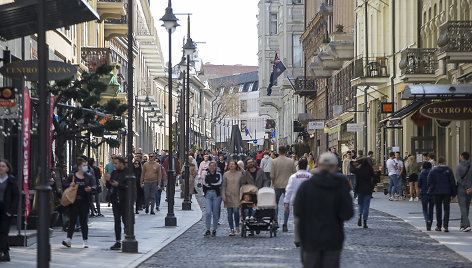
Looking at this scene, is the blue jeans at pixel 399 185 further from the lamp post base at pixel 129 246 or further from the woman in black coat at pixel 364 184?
the lamp post base at pixel 129 246

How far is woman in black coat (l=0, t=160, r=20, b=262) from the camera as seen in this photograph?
618 inches

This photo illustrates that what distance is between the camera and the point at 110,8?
135 ft

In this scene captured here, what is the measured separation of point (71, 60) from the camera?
36.4m

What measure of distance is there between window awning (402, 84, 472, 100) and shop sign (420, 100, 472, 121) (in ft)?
3.03

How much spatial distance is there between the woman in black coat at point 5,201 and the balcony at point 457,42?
1561 centimetres

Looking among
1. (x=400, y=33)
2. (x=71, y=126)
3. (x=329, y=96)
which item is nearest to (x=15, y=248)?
(x=71, y=126)

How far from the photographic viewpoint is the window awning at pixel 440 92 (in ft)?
90.3

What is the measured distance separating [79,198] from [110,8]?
2290cm

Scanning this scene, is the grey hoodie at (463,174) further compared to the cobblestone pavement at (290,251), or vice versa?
the grey hoodie at (463,174)

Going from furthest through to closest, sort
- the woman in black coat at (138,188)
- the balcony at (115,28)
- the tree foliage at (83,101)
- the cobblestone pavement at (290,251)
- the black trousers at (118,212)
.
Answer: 1. the balcony at (115,28)
2. the woman in black coat at (138,188)
3. the tree foliage at (83,101)
4. the black trousers at (118,212)
5. the cobblestone pavement at (290,251)

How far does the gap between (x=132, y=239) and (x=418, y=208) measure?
50.0 ft

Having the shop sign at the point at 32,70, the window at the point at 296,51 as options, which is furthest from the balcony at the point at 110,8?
the window at the point at 296,51

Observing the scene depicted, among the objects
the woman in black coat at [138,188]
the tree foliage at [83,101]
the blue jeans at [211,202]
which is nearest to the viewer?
the blue jeans at [211,202]

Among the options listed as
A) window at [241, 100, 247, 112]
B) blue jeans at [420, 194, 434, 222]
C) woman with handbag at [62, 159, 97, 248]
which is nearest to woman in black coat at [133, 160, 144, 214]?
blue jeans at [420, 194, 434, 222]
